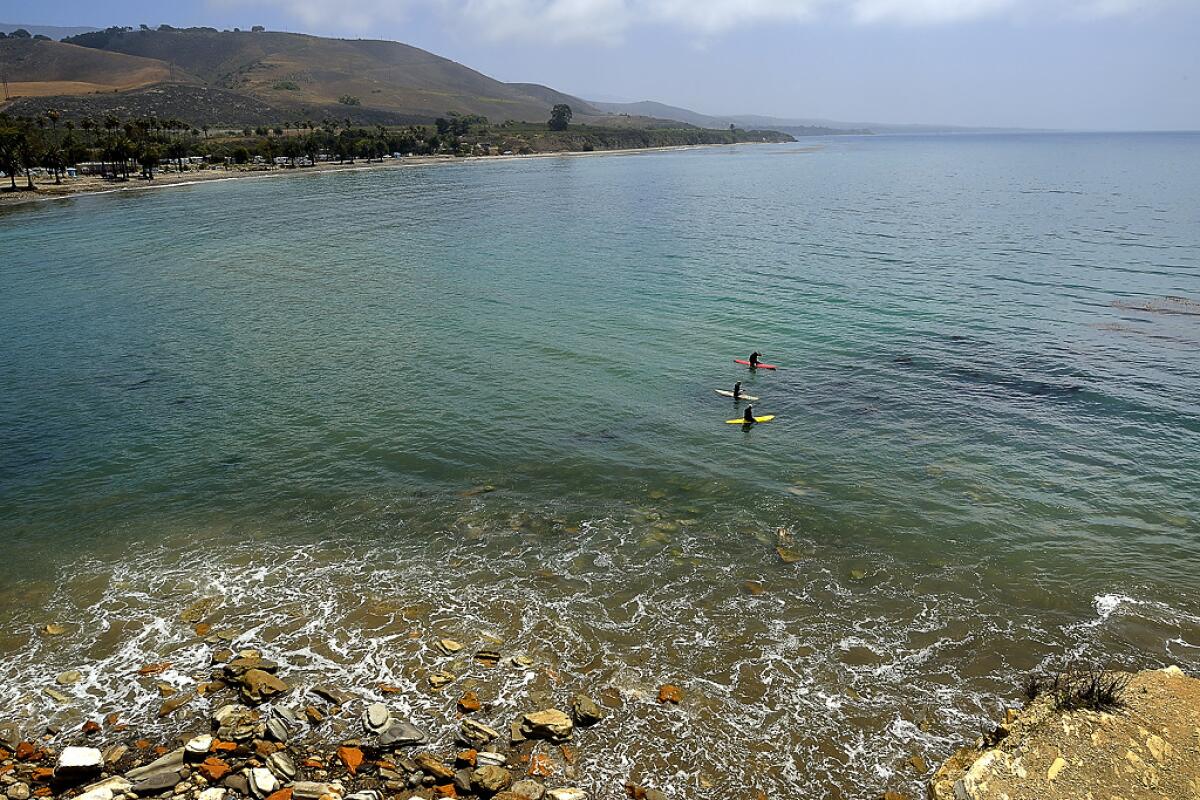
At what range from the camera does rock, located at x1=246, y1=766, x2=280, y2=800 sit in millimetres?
12523

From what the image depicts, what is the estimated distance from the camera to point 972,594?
19031mm

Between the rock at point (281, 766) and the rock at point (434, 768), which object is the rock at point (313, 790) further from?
the rock at point (434, 768)

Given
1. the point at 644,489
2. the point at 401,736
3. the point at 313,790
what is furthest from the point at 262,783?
the point at 644,489

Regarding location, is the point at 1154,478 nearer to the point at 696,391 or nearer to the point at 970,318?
the point at 696,391

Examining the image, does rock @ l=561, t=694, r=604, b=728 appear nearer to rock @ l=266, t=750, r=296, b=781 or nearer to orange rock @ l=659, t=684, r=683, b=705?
orange rock @ l=659, t=684, r=683, b=705

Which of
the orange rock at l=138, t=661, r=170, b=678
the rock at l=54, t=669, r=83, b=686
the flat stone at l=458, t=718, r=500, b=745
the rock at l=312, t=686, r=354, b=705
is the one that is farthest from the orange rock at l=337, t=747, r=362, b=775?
the rock at l=54, t=669, r=83, b=686

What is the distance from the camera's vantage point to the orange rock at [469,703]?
15012 mm

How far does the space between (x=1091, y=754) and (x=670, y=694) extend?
7699 millimetres

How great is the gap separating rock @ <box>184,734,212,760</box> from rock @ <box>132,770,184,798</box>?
18.8 inches

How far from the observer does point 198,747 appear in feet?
44.3

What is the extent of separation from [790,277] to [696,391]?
28092mm

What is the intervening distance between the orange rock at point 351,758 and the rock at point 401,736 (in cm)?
46

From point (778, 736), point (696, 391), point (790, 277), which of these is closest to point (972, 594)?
point (778, 736)

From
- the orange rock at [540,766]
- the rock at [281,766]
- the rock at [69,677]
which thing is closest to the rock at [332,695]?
the rock at [281,766]
